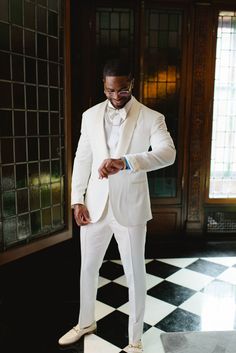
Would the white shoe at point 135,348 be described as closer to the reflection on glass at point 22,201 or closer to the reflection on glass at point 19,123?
the reflection on glass at point 22,201

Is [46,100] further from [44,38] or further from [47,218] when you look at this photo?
[47,218]

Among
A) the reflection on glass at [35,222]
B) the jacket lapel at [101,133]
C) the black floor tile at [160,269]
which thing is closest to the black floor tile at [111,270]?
the black floor tile at [160,269]

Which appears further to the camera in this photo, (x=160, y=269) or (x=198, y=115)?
(x=198, y=115)

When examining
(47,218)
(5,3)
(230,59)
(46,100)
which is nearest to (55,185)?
(47,218)

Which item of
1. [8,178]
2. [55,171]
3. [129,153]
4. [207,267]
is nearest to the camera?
[129,153]

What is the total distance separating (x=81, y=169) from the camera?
6.57 feet

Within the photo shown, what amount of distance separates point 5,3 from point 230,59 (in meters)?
2.33

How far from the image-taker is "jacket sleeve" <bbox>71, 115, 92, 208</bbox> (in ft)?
6.48

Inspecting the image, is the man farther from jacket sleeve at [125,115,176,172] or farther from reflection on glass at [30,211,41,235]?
reflection on glass at [30,211,41,235]

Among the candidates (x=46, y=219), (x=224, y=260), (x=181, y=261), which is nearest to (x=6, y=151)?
(x=46, y=219)

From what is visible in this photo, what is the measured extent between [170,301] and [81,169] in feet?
4.11

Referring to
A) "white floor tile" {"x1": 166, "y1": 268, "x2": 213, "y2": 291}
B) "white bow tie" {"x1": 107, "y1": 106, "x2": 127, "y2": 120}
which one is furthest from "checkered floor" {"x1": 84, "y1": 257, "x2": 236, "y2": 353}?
"white bow tie" {"x1": 107, "y1": 106, "x2": 127, "y2": 120}

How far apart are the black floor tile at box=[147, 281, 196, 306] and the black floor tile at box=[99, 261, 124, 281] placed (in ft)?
1.19

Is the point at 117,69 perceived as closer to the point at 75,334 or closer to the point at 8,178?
the point at 8,178
